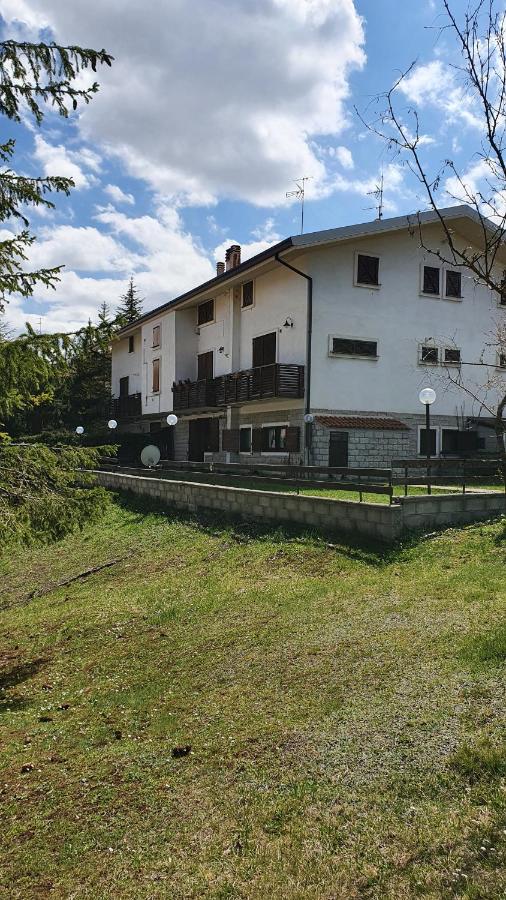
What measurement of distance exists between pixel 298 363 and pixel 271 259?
384cm

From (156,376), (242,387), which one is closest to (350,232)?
(242,387)

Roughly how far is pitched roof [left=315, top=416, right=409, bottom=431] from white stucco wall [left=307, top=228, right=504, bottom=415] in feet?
1.23

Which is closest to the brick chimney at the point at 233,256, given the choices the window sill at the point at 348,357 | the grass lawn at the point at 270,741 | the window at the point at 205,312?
the window at the point at 205,312

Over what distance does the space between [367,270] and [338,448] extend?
657 cm

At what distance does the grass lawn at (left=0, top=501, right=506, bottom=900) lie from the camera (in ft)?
10.8

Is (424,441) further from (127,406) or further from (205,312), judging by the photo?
(127,406)

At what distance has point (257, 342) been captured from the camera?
2439 cm

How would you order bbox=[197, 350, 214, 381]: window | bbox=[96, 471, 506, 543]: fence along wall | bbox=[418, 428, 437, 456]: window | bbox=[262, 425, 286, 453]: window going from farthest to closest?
bbox=[197, 350, 214, 381]: window, bbox=[418, 428, 437, 456]: window, bbox=[262, 425, 286, 453]: window, bbox=[96, 471, 506, 543]: fence along wall

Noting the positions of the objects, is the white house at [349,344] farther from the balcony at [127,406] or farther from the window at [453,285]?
the balcony at [127,406]

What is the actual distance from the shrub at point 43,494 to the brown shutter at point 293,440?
13703 mm

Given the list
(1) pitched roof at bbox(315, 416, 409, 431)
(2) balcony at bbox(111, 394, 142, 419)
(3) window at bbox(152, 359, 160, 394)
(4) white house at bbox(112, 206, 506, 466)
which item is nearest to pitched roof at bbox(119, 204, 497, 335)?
(4) white house at bbox(112, 206, 506, 466)

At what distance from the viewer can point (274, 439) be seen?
76.3 ft

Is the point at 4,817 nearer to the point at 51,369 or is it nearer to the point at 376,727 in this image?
the point at 376,727

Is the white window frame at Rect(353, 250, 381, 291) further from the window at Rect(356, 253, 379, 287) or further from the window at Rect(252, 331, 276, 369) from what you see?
the window at Rect(252, 331, 276, 369)
